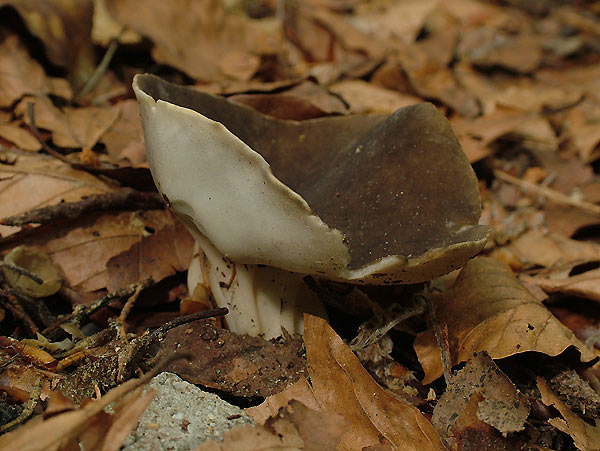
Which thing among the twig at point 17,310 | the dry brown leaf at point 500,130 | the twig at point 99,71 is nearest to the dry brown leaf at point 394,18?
the dry brown leaf at point 500,130

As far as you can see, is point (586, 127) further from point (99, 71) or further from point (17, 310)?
point (17, 310)

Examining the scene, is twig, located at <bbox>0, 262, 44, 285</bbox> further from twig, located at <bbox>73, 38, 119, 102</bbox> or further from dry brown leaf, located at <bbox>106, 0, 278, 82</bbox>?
dry brown leaf, located at <bbox>106, 0, 278, 82</bbox>

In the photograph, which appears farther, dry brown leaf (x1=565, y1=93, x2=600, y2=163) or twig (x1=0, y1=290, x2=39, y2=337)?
dry brown leaf (x1=565, y1=93, x2=600, y2=163)

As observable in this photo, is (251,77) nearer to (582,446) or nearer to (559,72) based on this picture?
(582,446)

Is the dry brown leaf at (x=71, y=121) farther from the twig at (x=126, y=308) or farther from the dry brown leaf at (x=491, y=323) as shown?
the dry brown leaf at (x=491, y=323)

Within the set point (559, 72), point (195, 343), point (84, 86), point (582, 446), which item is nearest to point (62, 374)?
point (195, 343)

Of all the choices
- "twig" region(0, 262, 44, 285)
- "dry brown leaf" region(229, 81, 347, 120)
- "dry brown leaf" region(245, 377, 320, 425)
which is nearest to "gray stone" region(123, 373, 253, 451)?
"dry brown leaf" region(245, 377, 320, 425)
